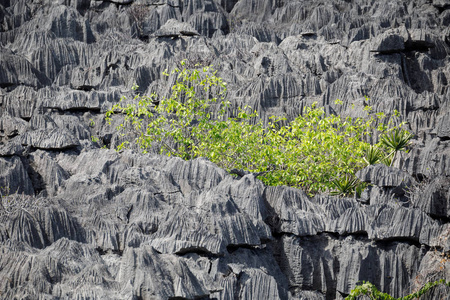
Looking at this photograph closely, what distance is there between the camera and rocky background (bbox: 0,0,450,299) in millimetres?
17423

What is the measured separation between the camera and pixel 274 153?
24.9 meters

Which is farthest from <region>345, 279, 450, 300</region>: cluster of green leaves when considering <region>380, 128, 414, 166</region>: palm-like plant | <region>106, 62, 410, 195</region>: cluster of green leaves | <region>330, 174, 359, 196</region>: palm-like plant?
<region>380, 128, 414, 166</region>: palm-like plant

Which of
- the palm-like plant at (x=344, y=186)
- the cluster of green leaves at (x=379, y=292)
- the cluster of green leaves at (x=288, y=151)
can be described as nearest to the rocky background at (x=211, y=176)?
the cluster of green leaves at (x=379, y=292)

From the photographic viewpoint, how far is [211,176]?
2255 centimetres

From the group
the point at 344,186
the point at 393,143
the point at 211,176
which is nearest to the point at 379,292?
the point at 211,176

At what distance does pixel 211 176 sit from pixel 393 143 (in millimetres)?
8421

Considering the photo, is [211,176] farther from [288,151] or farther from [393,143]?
[393,143]

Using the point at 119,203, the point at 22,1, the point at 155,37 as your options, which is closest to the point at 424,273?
the point at 119,203

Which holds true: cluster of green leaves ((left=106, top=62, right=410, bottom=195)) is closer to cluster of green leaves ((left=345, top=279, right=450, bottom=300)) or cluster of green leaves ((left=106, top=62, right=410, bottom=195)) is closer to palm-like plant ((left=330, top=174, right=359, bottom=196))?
palm-like plant ((left=330, top=174, right=359, bottom=196))

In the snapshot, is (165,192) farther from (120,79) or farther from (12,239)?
(120,79)

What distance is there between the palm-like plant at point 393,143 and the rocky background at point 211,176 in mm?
680

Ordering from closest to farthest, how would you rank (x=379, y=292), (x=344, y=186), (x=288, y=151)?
(x=379, y=292)
(x=344, y=186)
(x=288, y=151)

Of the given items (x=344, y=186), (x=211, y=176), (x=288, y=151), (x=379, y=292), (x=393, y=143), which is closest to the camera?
(x=379, y=292)

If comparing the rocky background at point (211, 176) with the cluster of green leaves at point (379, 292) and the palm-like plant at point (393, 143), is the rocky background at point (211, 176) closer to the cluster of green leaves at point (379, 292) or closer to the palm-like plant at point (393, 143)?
the cluster of green leaves at point (379, 292)
